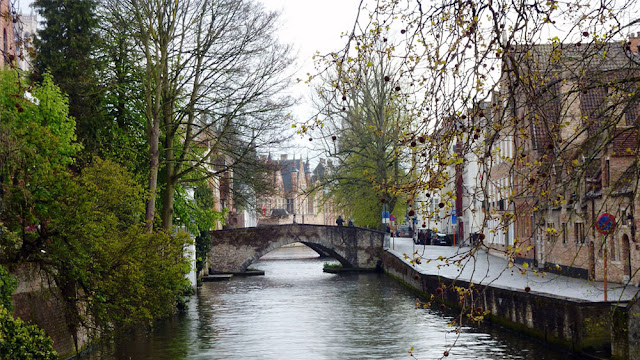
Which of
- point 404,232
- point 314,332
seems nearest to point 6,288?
point 314,332

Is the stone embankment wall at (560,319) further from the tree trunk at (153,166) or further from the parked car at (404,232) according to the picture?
the parked car at (404,232)

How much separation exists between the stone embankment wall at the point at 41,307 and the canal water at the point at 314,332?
2.74ft

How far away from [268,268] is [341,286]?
13.5 meters

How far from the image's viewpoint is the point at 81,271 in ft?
52.0

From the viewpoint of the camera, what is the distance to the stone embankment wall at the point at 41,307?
50.0 ft

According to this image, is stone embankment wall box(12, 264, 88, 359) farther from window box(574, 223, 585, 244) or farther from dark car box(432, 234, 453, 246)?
dark car box(432, 234, 453, 246)

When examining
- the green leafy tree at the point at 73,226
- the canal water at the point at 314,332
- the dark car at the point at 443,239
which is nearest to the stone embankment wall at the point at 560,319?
the canal water at the point at 314,332

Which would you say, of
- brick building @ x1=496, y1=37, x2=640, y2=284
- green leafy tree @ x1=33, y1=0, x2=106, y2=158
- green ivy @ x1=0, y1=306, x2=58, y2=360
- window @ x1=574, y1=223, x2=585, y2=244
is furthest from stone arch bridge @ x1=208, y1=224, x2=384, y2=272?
green ivy @ x1=0, y1=306, x2=58, y2=360

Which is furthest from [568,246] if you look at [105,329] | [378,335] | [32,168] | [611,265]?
[32,168]

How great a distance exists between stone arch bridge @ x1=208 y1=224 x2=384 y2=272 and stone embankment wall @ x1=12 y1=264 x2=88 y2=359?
2517cm

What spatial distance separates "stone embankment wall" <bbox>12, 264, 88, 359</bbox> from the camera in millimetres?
15234

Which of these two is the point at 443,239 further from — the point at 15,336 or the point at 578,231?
the point at 15,336

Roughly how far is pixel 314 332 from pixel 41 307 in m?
7.64

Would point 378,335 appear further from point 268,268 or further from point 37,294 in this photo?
point 268,268
